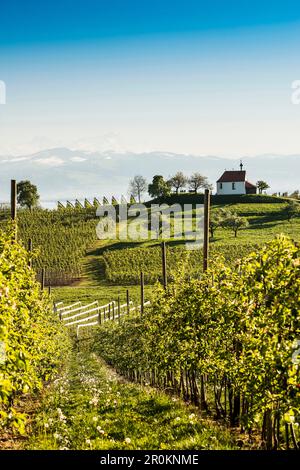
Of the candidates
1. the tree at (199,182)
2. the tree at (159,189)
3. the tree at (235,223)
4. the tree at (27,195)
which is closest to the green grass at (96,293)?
the tree at (235,223)

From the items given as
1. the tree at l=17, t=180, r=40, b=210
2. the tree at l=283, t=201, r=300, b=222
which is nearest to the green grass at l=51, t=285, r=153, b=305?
the tree at l=283, t=201, r=300, b=222

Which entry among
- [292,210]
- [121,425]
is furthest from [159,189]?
[121,425]

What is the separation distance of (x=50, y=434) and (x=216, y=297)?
509 centimetres

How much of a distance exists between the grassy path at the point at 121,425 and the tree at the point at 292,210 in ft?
313

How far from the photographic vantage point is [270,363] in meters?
8.38

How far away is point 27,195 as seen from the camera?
126 m

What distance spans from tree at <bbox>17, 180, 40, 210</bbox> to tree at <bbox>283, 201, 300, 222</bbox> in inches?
2461

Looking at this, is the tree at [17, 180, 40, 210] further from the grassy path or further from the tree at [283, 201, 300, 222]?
the grassy path

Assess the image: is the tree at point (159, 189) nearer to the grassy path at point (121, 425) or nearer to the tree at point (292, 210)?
the tree at point (292, 210)

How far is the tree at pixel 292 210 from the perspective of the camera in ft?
352

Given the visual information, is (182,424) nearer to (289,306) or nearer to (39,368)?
(289,306)

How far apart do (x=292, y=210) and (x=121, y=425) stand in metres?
101

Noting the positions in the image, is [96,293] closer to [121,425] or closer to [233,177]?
[121,425]
